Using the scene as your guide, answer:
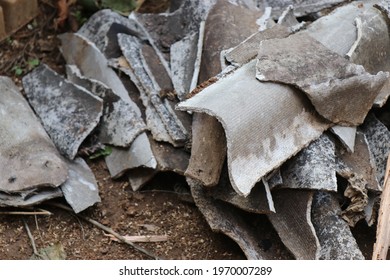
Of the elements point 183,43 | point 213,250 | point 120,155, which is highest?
point 183,43

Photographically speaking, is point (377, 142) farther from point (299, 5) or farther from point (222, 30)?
point (299, 5)

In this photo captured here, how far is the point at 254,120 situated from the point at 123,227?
889 millimetres

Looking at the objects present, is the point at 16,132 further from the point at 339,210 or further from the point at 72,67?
the point at 339,210

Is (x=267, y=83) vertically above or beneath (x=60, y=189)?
above

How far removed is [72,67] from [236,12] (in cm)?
96

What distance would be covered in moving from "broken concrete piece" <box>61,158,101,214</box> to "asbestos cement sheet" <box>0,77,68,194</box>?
0.22 feet

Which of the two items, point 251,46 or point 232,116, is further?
point 251,46

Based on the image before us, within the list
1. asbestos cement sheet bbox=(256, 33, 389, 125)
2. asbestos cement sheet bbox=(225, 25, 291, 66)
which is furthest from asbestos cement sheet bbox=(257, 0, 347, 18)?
asbestos cement sheet bbox=(256, 33, 389, 125)

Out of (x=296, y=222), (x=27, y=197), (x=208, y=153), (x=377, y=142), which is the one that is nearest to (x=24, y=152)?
(x=27, y=197)

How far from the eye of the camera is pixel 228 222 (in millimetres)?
3434

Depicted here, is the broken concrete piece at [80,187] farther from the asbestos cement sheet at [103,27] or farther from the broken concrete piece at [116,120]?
the asbestos cement sheet at [103,27]

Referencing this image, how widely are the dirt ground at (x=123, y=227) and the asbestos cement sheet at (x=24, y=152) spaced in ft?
0.57
